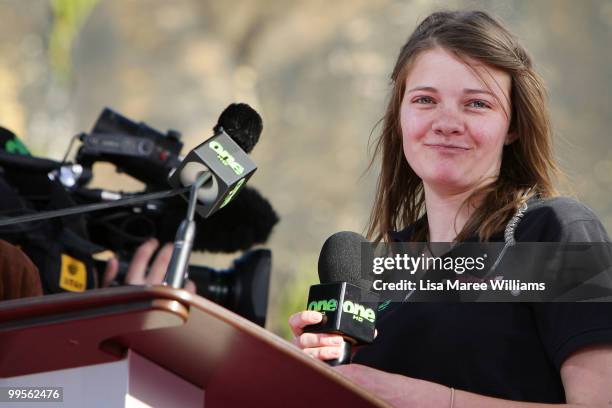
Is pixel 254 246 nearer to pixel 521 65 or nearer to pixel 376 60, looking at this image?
pixel 521 65

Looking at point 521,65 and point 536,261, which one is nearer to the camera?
point 536,261

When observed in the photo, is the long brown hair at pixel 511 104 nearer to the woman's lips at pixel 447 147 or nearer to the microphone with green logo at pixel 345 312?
the woman's lips at pixel 447 147

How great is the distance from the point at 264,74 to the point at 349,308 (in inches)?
326

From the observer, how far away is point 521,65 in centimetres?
150

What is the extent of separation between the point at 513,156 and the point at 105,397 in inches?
33.6

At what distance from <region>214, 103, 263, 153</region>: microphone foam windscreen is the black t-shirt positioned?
1.16ft

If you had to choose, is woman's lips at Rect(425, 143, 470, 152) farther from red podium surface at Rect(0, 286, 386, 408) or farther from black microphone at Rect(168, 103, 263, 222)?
red podium surface at Rect(0, 286, 386, 408)

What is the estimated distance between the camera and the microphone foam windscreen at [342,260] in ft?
4.59

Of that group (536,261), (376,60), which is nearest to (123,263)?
(536,261)

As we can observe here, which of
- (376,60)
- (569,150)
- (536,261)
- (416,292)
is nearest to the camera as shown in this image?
(536,261)

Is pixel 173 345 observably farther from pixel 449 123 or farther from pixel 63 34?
pixel 63 34

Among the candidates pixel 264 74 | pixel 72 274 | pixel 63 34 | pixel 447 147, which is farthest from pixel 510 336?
pixel 264 74

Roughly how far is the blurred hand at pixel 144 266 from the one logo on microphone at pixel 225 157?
1.24 meters

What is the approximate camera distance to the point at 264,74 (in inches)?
367
